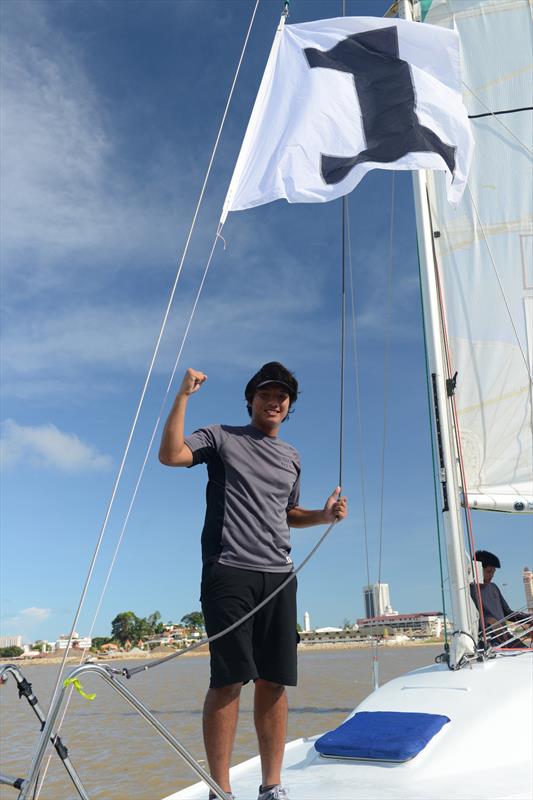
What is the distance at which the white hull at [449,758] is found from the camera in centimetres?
299

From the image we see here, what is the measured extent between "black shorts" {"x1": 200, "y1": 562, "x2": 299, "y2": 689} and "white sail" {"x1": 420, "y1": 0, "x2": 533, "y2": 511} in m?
3.30

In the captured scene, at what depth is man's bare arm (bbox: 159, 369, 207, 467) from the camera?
2.59 meters

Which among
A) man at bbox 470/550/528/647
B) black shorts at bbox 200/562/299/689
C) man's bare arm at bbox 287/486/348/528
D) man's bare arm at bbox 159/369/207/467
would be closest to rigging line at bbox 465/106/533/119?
man at bbox 470/550/528/647

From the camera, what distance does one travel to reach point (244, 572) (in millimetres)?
2773

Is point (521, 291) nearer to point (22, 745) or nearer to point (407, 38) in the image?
point (407, 38)

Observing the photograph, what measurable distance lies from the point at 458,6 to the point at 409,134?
12.3 feet

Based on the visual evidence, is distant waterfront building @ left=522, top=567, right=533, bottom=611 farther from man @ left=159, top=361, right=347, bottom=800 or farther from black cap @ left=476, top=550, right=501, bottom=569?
man @ left=159, top=361, right=347, bottom=800

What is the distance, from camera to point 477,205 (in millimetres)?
6852

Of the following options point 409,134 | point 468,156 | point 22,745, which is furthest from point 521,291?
point 22,745

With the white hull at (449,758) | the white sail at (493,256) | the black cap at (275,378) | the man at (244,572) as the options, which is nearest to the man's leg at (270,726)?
the man at (244,572)

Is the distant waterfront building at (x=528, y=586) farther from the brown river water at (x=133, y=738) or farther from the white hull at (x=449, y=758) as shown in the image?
the brown river water at (x=133, y=738)

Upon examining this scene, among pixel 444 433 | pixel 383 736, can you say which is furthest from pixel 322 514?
pixel 444 433

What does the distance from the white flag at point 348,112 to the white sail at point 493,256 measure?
1.54m

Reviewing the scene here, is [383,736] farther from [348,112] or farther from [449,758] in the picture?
[348,112]
